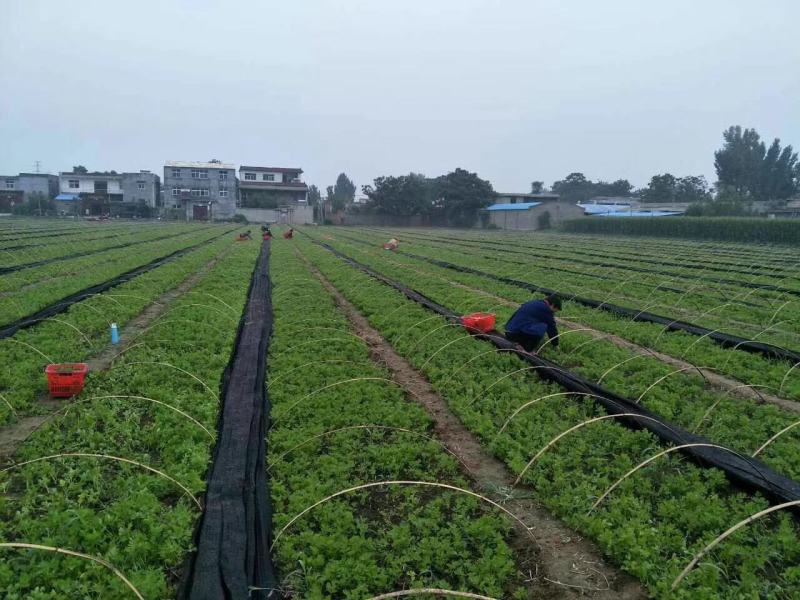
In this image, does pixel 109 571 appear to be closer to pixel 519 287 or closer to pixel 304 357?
pixel 304 357

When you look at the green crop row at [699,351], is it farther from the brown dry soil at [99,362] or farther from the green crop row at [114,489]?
the brown dry soil at [99,362]

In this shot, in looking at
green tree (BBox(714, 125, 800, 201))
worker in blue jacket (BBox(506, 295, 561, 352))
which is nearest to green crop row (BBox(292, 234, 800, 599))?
worker in blue jacket (BBox(506, 295, 561, 352))

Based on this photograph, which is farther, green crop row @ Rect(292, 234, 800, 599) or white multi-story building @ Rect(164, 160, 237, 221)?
white multi-story building @ Rect(164, 160, 237, 221)

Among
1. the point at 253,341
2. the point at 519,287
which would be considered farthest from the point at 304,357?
the point at 519,287

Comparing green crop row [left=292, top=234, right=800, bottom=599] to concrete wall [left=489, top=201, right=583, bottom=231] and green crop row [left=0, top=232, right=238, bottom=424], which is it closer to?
green crop row [left=0, top=232, right=238, bottom=424]

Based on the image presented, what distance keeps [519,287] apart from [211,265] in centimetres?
1236

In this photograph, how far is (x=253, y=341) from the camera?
32.8 feet

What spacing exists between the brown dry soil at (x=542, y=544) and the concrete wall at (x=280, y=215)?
74.2 m

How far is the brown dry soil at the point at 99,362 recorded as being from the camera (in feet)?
19.4

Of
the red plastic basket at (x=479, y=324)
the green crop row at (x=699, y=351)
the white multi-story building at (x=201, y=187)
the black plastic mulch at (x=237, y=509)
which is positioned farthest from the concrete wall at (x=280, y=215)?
the black plastic mulch at (x=237, y=509)

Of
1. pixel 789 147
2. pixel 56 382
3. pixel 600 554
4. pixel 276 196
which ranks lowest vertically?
pixel 600 554

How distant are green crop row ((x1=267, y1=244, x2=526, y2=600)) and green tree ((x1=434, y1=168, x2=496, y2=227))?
70.5 metres

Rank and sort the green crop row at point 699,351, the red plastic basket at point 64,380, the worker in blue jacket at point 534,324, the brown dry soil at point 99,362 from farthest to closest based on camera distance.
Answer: the worker in blue jacket at point 534,324 < the green crop row at point 699,351 < the red plastic basket at point 64,380 < the brown dry soil at point 99,362

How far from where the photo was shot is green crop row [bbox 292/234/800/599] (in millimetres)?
3973
